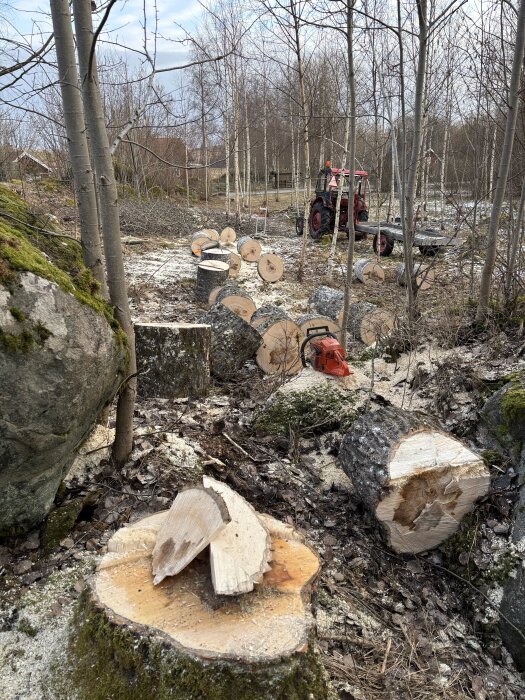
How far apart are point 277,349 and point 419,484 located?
9.90 feet

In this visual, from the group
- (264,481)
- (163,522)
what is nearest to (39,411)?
(163,522)

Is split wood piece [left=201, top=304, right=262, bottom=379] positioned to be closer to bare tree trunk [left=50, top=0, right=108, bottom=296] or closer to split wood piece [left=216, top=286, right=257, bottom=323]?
split wood piece [left=216, top=286, right=257, bottom=323]

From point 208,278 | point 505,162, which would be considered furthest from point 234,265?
point 505,162

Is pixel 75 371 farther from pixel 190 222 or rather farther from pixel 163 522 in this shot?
pixel 190 222

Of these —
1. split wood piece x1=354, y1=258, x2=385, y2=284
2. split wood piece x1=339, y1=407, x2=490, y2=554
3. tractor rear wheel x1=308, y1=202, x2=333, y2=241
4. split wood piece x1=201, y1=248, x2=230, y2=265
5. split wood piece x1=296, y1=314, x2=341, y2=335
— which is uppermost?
tractor rear wheel x1=308, y1=202, x2=333, y2=241

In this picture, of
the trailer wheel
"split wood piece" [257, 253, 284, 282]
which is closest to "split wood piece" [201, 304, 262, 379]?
"split wood piece" [257, 253, 284, 282]

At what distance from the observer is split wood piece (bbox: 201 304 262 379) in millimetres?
5324

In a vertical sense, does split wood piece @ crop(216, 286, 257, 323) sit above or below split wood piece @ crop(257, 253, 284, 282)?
below

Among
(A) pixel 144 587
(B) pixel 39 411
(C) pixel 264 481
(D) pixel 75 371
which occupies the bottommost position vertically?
(C) pixel 264 481

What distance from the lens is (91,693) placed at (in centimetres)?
172

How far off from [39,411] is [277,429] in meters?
2.21

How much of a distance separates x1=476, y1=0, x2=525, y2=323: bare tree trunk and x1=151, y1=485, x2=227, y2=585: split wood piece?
3.60m

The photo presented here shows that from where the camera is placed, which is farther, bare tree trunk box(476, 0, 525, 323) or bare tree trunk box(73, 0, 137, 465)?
bare tree trunk box(476, 0, 525, 323)

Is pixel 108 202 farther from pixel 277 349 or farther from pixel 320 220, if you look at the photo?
pixel 320 220
